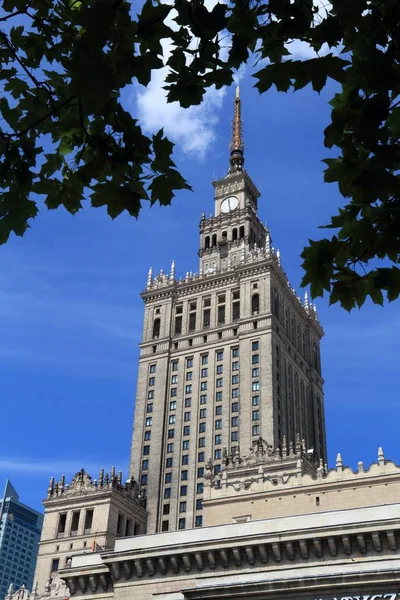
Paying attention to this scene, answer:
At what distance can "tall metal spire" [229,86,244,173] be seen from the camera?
427 ft

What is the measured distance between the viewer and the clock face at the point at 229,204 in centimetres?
12244

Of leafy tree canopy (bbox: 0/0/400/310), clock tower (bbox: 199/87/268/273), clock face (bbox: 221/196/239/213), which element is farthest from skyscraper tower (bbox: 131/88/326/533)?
leafy tree canopy (bbox: 0/0/400/310)

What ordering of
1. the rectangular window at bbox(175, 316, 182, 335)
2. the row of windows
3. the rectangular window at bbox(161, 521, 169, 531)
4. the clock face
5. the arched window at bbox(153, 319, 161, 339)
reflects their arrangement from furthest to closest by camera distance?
the clock face → the arched window at bbox(153, 319, 161, 339) → the rectangular window at bbox(175, 316, 182, 335) → the rectangular window at bbox(161, 521, 169, 531) → the row of windows

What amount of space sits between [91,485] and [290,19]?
76312mm

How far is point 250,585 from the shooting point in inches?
1367

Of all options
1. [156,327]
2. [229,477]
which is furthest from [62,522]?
[156,327]

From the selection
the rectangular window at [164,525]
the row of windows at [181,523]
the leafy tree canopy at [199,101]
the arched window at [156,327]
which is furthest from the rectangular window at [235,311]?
the leafy tree canopy at [199,101]

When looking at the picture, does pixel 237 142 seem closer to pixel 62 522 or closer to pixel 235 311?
pixel 235 311

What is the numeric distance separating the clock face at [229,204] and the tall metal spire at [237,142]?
21.0 ft

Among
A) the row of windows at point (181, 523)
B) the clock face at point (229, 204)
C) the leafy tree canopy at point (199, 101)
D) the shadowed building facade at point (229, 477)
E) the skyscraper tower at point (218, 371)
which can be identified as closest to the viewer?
the leafy tree canopy at point (199, 101)

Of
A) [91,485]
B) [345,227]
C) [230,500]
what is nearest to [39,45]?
[345,227]

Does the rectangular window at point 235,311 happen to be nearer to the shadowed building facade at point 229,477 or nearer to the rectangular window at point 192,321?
the shadowed building facade at point 229,477

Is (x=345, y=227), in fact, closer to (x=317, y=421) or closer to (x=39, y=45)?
(x=39, y=45)

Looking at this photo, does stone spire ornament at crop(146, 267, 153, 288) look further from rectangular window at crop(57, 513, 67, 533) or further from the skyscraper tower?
rectangular window at crop(57, 513, 67, 533)
